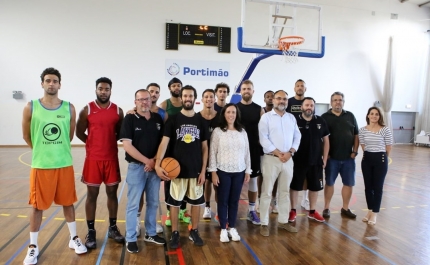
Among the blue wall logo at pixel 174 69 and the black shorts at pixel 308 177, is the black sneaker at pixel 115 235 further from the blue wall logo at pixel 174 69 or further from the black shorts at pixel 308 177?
the blue wall logo at pixel 174 69

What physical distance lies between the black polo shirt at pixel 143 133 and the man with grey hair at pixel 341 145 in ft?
8.40

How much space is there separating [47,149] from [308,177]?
3.22 meters

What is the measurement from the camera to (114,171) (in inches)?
121

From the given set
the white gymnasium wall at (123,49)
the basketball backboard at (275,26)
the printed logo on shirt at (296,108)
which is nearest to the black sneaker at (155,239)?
the printed logo on shirt at (296,108)

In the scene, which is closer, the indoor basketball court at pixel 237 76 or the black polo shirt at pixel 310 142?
the indoor basketball court at pixel 237 76

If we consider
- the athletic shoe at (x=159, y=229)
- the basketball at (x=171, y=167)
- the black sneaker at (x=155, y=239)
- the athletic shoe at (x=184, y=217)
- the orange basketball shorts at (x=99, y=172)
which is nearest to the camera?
the basketball at (x=171, y=167)

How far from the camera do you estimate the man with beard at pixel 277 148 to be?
3.51 m

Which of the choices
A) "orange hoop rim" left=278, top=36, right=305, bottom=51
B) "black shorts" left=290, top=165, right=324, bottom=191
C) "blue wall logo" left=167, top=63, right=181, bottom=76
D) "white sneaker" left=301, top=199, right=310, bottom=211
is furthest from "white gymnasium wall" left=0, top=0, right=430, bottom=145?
"black shorts" left=290, top=165, right=324, bottom=191

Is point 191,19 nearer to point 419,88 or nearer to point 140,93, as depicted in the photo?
point 140,93

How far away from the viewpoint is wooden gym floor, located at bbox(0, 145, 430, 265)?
2902 mm

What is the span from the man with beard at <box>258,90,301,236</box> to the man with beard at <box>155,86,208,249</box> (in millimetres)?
841

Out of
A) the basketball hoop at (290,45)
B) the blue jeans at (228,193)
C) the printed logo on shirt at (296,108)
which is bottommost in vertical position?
the blue jeans at (228,193)

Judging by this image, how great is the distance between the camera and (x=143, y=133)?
2.96 metres

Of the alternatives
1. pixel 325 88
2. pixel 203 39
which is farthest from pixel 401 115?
pixel 203 39
